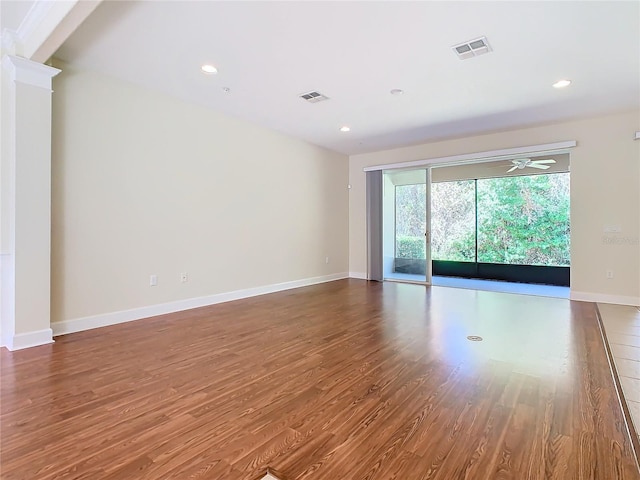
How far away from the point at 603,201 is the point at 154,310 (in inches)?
258

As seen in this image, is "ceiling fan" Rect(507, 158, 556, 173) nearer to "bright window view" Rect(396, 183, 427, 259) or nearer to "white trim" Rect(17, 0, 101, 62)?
"bright window view" Rect(396, 183, 427, 259)

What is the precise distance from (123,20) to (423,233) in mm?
5732

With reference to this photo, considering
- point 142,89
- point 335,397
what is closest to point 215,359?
point 335,397

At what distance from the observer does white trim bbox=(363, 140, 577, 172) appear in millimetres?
5259

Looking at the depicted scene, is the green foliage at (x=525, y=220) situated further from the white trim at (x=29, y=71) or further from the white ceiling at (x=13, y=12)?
the white ceiling at (x=13, y=12)

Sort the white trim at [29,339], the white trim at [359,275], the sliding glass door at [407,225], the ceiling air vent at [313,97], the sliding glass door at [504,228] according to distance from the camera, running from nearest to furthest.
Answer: the white trim at [29,339], the ceiling air vent at [313,97], the sliding glass door at [407,225], the white trim at [359,275], the sliding glass door at [504,228]

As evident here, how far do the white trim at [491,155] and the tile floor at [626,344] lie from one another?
2459 mm

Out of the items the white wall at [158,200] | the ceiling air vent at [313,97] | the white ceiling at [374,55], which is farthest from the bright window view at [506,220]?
the ceiling air vent at [313,97]

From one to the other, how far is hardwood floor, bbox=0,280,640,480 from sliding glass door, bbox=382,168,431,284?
313 cm

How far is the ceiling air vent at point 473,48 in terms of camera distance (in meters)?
2.96

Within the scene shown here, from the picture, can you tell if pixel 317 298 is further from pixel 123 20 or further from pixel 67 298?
pixel 123 20

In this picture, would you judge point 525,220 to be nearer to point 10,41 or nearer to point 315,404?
point 315,404

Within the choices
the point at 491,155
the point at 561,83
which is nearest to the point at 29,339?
the point at 561,83

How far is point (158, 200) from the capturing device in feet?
13.8
